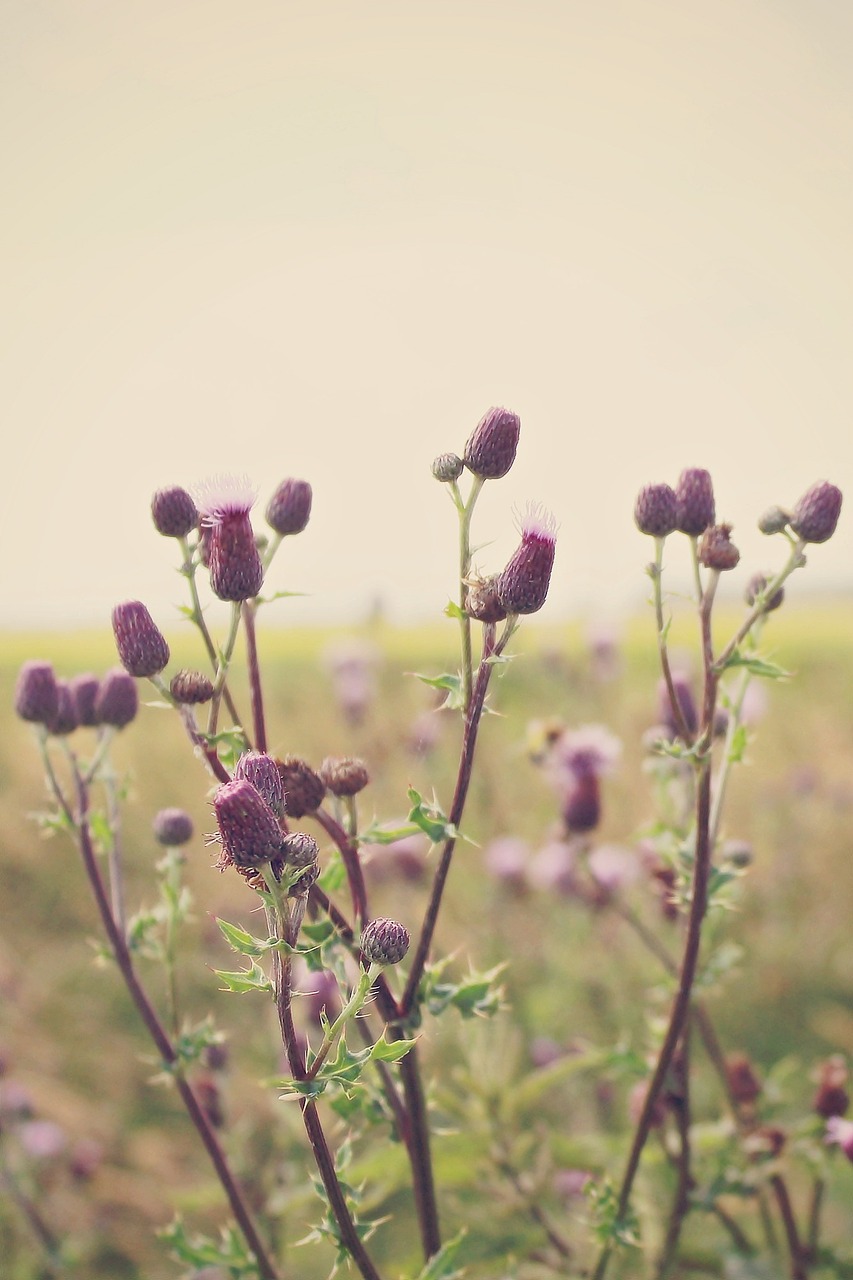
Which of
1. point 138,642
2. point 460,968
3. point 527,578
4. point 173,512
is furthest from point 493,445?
point 460,968

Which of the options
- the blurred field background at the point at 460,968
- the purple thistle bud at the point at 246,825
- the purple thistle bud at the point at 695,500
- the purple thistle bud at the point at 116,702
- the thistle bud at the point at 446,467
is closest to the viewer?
the purple thistle bud at the point at 246,825

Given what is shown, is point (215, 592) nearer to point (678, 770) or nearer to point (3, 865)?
point (678, 770)

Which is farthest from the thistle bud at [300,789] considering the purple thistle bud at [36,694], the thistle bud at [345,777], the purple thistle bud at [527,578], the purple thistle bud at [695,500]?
the purple thistle bud at [695,500]

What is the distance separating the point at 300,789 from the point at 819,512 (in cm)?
106

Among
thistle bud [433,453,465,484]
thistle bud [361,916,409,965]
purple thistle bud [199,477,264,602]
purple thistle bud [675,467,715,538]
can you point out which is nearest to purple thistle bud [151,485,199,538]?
purple thistle bud [199,477,264,602]

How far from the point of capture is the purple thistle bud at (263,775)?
48.6 inches

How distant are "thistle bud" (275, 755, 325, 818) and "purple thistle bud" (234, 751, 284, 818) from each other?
201mm

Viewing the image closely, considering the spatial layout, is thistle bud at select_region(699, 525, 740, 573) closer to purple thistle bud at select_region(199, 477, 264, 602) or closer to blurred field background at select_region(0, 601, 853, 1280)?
blurred field background at select_region(0, 601, 853, 1280)

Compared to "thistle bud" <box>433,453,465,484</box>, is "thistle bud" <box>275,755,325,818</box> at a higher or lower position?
lower

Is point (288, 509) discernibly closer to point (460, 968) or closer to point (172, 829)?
point (172, 829)

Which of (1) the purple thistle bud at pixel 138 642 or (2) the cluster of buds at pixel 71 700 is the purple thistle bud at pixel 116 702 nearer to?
(2) the cluster of buds at pixel 71 700

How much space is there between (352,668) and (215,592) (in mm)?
5004

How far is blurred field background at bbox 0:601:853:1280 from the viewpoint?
2533 mm

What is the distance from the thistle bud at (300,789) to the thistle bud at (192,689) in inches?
6.8
